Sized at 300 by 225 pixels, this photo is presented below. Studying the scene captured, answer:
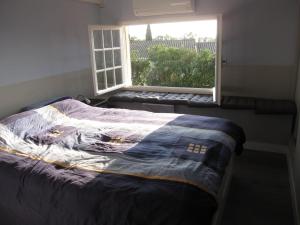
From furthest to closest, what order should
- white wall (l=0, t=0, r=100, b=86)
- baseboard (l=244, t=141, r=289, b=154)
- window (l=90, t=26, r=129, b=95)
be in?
window (l=90, t=26, r=129, b=95) < baseboard (l=244, t=141, r=289, b=154) < white wall (l=0, t=0, r=100, b=86)

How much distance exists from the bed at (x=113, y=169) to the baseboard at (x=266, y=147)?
1092 millimetres

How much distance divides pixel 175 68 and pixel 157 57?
37 cm

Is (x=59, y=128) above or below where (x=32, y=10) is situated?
below

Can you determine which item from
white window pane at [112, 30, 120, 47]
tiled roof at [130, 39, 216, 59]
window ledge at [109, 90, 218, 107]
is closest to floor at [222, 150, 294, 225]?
window ledge at [109, 90, 218, 107]

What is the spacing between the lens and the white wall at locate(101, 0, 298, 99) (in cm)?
330

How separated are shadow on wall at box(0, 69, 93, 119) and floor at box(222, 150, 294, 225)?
2.36 metres

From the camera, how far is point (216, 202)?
5.20 ft

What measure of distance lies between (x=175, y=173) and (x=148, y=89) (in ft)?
8.95

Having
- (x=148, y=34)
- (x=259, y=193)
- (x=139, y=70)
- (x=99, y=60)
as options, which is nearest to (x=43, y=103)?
(x=99, y=60)

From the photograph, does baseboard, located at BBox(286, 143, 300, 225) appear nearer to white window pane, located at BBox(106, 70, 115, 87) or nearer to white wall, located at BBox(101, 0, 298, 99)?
white wall, located at BBox(101, 0, 298, 99)

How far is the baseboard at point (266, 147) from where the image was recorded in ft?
11.4

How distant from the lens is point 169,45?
4.44m

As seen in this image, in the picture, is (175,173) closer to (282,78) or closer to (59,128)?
(59,128)

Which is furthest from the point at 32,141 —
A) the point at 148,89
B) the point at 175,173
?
the point at 148,89
